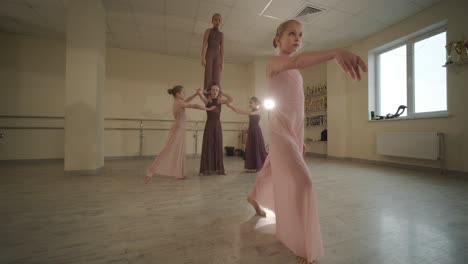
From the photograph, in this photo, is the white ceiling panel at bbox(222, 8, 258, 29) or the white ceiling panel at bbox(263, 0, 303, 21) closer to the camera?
the white ceiling panel at bbox(263, 0, 303, 21)

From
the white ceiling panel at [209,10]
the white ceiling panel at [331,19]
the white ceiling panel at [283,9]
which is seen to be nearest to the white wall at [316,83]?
the white ceiling panel at [331,19]

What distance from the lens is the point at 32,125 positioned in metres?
4.78

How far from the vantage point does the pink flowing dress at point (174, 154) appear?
113 inches

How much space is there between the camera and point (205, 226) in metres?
1.31

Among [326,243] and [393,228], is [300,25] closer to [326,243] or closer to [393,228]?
[326,243]

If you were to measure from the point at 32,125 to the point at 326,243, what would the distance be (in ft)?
21.8

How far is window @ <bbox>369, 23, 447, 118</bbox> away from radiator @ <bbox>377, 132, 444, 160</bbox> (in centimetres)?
47

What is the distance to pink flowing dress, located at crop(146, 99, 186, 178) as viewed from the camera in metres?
2.86

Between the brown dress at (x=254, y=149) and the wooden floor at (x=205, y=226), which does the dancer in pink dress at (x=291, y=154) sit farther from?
the brown dress at (x=254, y=149)

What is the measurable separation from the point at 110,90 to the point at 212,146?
4.16 m

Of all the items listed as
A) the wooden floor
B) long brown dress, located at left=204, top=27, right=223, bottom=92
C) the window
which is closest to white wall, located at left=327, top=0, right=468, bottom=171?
the window

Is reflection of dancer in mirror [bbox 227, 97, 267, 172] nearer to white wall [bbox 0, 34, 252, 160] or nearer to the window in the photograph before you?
white wall [bbox 0, 34, 252, 160]

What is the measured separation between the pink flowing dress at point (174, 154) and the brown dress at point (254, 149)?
1.22 m

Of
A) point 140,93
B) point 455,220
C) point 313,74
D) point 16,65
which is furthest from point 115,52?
point 455,220
